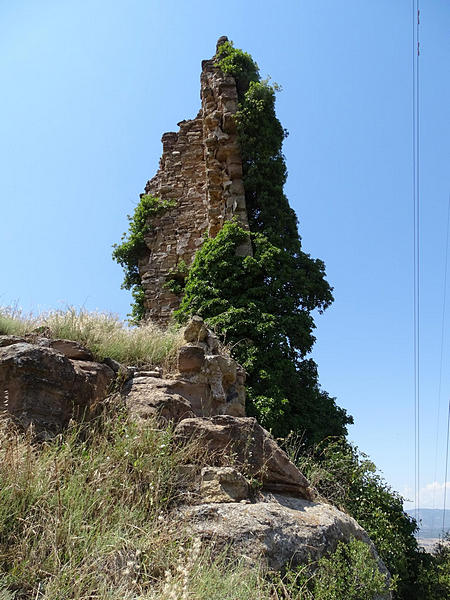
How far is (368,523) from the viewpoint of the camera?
6.98 m

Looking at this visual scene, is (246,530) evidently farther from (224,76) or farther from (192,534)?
(224,76)

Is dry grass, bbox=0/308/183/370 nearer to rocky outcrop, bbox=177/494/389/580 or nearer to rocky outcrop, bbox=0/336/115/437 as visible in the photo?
rocky outcrop, bbox=0/336/115/437

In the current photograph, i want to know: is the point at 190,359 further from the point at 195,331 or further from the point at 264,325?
the point at 264,325

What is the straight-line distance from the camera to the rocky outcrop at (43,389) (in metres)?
4.48

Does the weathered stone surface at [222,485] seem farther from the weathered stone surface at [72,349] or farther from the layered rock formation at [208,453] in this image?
the weathered stone surface at [72,349]

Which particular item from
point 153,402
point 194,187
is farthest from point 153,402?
point 194,187

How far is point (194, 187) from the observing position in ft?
47.2

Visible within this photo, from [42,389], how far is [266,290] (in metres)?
6.59

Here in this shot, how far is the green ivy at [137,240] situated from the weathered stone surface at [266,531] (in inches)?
414

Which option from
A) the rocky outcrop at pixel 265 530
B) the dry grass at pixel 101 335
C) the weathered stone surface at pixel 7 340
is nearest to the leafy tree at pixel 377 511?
the rocky outcrop at pixel 265 530

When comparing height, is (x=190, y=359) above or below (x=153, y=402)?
above

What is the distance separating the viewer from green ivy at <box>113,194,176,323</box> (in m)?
14.5

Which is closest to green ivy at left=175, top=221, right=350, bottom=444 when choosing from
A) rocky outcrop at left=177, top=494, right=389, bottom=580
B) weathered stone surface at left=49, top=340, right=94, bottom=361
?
weathered stone surface at left=49, top=340, right=94, bottom=361

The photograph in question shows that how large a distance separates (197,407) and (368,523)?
3.26 metres
